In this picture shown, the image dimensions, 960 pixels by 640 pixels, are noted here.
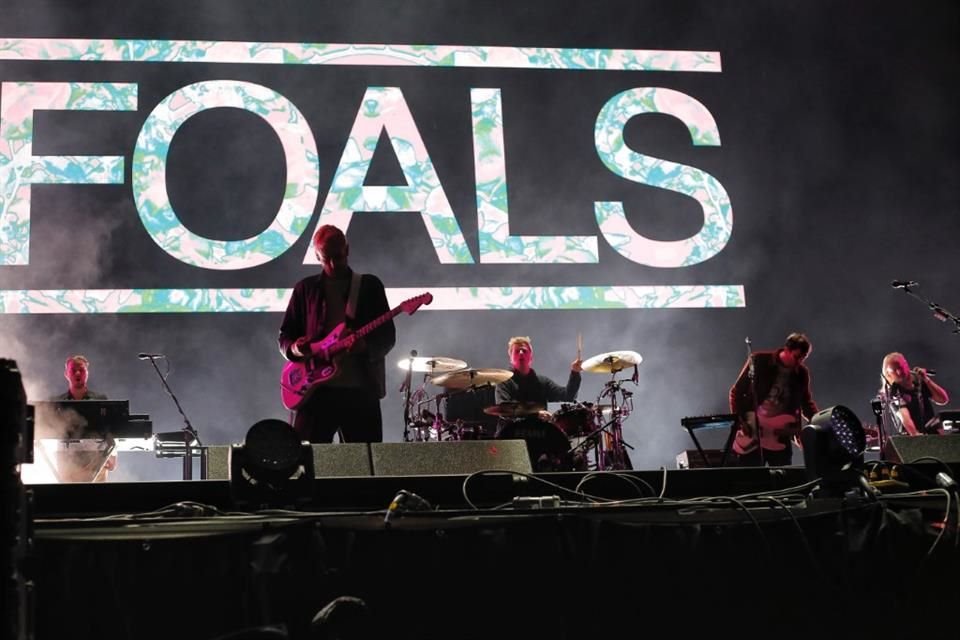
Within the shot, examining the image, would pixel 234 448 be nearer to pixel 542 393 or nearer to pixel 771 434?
pixel 771 434

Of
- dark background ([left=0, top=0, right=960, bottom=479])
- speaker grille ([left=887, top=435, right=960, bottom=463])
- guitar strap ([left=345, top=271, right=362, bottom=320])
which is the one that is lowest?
speaker grille ([left=887, top=435, right=960, bottom=463])

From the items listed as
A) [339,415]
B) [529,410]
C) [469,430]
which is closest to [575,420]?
[529,410]

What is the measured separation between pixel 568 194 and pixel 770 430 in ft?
7.85

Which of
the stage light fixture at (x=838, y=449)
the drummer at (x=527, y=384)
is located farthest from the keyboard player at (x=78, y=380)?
the stage light fixture at (x=838, y=449)

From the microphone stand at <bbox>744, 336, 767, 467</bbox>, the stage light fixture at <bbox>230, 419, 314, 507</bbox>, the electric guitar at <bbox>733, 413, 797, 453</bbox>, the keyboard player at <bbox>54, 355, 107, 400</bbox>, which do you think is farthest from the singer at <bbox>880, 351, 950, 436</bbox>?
the stage light fixture at <bbox>230, 419, 314, 507</bbox>

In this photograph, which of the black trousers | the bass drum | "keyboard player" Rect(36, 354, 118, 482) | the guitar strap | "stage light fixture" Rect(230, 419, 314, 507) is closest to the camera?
"stage light fixture" Rect(230, 419, 314, 507)

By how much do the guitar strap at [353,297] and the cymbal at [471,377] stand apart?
6.24ft

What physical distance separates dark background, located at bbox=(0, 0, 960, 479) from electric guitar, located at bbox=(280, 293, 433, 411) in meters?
2.28

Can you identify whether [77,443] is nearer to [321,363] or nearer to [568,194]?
[321,363]

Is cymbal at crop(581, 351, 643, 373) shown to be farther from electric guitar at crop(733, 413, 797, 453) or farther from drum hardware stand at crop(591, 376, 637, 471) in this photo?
electric guitar at crop(733, 413, 797, 453)

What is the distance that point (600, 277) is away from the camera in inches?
265

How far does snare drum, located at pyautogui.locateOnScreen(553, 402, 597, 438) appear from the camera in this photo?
5.90 m

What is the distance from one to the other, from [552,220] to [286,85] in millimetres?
1986

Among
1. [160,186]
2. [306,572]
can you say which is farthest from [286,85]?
[306,572]
